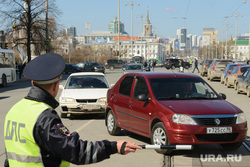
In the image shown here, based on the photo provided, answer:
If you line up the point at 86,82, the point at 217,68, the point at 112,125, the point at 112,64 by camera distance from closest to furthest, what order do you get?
the point at 112,125, the point at 86,82, the point at 217,68, the point at 112,64

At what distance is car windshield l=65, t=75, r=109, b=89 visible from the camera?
1352 centimetres

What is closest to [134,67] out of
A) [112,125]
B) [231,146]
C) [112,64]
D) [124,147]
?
[112,125]

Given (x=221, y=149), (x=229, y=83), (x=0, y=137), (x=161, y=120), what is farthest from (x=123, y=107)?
(x=229, y=83)

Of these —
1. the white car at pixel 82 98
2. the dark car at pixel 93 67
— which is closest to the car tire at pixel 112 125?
the white car at pixel 82 98

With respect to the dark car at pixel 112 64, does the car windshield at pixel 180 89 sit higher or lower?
higher

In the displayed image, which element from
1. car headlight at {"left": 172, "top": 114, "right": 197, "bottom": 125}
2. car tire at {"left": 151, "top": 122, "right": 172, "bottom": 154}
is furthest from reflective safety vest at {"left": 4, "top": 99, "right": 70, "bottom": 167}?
car tire at {"left": 151, "top": 122, "right": 172, "bottom": 154}

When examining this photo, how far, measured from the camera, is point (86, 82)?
13773 millimetres

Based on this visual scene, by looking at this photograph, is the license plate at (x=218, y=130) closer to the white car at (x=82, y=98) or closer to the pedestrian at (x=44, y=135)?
the pedestrian at (x=44, y=135)

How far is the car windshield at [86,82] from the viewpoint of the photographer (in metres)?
13.5

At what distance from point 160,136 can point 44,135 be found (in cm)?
528

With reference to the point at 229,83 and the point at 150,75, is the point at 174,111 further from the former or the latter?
the point at 229,83

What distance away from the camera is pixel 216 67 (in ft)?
109

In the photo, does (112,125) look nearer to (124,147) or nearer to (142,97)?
(142,97)

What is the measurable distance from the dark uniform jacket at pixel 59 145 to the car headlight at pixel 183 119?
476cm
